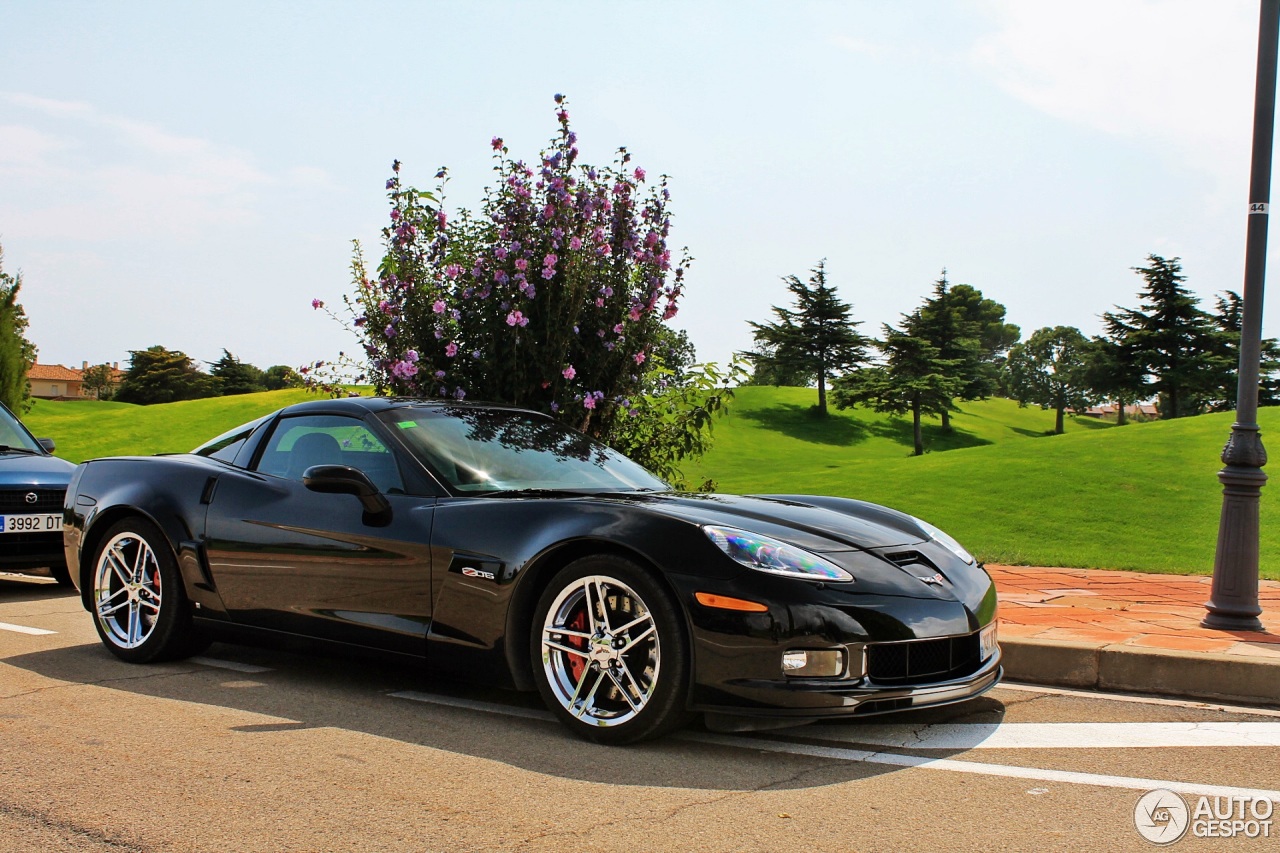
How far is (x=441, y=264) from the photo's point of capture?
898cm

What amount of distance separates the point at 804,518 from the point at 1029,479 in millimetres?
23884

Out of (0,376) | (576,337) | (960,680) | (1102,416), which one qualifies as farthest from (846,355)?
(960,680)

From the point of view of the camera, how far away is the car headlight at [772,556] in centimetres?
400

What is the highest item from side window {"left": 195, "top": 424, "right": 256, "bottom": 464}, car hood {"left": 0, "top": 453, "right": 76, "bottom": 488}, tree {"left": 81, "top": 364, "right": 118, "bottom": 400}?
tree {"left": 81, "top": 364, "right": 118, "bottom": 400}

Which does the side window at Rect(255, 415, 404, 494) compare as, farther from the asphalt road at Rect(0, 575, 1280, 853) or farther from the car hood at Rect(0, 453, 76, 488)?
the car hood at Rect(0, 453, 76, 488)

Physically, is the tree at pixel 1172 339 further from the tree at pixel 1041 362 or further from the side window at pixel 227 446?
the side window at pixel 227 446

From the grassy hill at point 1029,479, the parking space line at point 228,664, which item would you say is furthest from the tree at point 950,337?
the parking space line at point 228,664

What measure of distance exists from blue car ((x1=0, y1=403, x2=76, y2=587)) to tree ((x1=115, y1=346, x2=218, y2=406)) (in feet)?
290

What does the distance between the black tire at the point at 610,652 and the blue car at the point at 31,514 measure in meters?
5.27

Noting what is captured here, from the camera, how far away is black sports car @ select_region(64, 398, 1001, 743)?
155 inches

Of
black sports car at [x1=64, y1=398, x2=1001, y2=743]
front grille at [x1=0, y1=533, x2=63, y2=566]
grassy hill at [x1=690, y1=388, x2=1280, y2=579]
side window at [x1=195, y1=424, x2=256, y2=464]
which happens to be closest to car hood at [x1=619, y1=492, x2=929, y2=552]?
black sports car at [x1=64, y1=398, x2=1001, y2=743]

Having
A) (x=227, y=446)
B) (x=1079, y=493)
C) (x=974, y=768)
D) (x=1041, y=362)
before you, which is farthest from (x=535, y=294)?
(x=1041, y=362)

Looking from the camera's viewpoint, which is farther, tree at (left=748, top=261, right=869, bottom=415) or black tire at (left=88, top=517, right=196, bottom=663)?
tree at (left=748, top=261, right=869, bottom=415)

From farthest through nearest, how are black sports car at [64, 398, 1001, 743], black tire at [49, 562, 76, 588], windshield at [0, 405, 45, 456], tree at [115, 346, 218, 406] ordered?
1. tree at [115, 346, 218, 406]
2. windshield at [0, 405, 45, 456]
3. black tire at [49, 562, 76, 588]
4. black sports car at [64, 398, 1001, 743]
